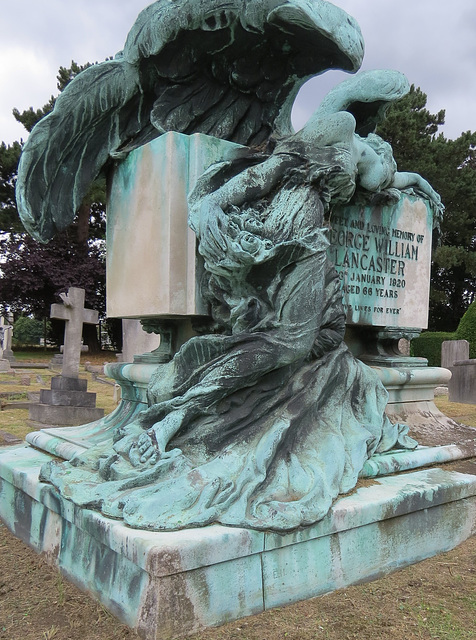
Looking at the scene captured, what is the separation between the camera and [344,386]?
115 inches

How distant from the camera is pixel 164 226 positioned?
3.05 metres

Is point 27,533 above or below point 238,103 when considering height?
below

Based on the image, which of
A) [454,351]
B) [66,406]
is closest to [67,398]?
[66,406]

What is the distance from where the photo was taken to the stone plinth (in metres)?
7.33

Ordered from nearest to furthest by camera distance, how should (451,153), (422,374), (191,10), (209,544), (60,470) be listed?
1. (209,544)
2. (60,470)
3. (191,10)
4. (422,374)
5. (451,153)

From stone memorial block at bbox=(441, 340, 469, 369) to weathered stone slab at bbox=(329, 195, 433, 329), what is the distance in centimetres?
697

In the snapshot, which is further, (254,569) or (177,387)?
(177,387)

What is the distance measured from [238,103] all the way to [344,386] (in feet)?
6.07

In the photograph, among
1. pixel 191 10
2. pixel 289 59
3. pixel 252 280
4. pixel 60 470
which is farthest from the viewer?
pixel 289 59

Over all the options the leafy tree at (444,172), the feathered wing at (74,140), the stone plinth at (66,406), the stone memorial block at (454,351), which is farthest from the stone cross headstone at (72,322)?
the leafy tree at (444,172)

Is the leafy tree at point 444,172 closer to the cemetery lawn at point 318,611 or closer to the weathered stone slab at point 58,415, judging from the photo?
the weathered stone slab at point 58,415

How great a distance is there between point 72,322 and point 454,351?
7.15 metres

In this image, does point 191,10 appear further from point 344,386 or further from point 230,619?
point 230,619

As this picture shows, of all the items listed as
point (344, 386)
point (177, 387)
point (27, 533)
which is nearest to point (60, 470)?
point (27, 533)
